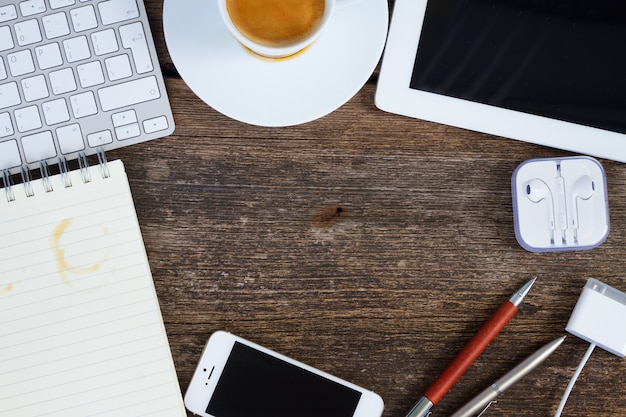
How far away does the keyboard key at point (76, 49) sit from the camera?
2.13 ft

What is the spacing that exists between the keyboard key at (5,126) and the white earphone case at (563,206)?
54 centimetres

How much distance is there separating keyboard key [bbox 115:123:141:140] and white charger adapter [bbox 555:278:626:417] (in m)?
0.50


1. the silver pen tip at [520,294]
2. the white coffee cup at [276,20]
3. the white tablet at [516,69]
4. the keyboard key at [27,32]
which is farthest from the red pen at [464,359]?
the keyboard key at [27,32]

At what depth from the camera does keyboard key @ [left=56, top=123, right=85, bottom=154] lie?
654 mm

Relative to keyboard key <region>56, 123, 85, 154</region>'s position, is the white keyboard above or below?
above

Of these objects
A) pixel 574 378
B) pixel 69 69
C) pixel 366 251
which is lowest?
pixel 574 378

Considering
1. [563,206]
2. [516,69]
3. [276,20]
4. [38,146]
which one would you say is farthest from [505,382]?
[38,146]

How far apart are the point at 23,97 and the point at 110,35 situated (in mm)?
112

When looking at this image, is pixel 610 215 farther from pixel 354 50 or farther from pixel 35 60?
pixel 35 60

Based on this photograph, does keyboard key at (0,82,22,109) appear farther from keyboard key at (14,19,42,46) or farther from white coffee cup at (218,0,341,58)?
white coffee cup at (218,0,341,58)

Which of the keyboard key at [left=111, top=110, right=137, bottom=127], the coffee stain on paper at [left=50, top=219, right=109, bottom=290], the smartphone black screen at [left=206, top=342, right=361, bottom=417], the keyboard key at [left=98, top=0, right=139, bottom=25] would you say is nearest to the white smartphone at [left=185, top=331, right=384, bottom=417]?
the smartphone black screen at [left=206, top=342, right=361, bottom=417]

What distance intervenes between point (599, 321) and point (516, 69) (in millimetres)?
277

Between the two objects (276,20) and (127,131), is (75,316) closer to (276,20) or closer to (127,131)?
(127,131)

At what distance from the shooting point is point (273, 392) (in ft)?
2.18
